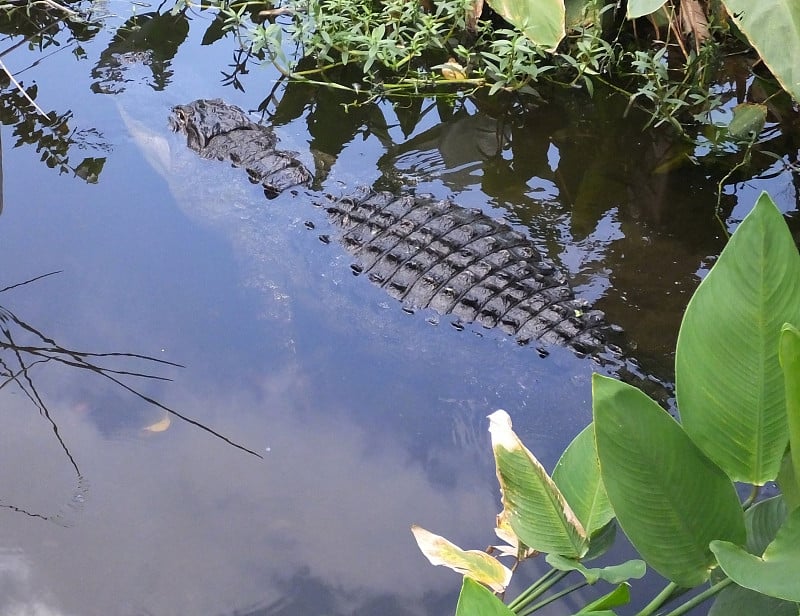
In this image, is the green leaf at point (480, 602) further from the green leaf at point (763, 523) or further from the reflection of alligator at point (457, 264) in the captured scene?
the reflection of alligator at point (457, 264)

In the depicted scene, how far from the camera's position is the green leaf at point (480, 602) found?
103 centimetres

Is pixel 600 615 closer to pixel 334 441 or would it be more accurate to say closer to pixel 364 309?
pixel 334 441

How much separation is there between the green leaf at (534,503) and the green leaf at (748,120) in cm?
295

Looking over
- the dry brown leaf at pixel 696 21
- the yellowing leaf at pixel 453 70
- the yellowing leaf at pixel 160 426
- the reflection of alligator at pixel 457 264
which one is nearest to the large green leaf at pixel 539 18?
the yellowing leaf at pixel 453 70

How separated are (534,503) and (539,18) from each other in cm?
309

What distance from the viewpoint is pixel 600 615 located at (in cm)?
104

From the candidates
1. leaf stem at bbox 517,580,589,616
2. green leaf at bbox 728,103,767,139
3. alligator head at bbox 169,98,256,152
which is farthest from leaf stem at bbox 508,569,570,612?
alligator head at bbox 169,98,256,152

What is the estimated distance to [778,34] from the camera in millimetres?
2779

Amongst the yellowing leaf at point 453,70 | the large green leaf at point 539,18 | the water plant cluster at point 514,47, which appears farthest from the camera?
the yellowing leaf at point 453,70

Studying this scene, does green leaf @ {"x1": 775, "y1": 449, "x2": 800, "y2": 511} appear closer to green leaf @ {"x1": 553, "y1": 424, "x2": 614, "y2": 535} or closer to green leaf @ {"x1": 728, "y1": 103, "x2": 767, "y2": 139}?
green leaf @ {"x1": 553, "y1": 424, "x2": 614, "y2": 535}

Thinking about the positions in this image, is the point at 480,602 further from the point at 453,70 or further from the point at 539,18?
the point at 453,70

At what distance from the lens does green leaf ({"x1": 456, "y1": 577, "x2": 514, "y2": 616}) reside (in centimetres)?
103

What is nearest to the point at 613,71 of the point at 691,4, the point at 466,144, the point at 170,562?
the point at 691,4

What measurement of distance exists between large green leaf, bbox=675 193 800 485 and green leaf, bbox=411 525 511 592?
0.52 m
